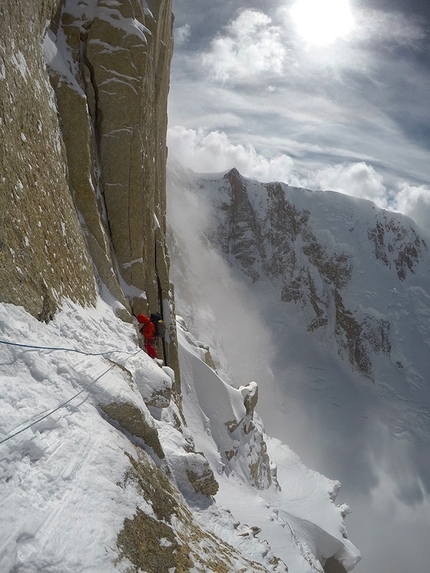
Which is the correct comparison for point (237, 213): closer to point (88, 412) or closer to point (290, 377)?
point (290, 377)

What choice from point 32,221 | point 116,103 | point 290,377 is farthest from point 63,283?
point 290,377

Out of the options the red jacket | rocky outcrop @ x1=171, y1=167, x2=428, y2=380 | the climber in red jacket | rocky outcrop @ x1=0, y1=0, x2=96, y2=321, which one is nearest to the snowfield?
rocky outcrop @ x1=0, y1=0, x2=96, y2=321

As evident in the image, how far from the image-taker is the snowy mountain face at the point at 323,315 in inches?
3108

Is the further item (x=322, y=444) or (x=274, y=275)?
(x=274, y=275)

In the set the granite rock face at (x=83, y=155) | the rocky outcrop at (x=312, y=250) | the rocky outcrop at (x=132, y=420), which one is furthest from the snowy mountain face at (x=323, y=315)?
the rocky outcrop at (x=132, y=420)

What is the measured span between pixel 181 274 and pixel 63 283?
225ft

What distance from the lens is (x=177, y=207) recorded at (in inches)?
3605

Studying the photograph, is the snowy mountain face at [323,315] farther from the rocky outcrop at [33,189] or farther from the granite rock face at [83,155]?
the rocky outcrop at [33,189]

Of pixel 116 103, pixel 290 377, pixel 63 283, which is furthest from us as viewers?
pixel 290 377

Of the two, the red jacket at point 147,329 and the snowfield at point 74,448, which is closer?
the snowfield at point 74,448

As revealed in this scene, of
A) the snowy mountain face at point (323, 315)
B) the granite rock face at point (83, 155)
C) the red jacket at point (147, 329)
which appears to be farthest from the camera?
the snowy mountain face at point (323, 315)

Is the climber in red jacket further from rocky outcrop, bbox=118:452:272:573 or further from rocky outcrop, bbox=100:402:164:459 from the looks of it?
rocky outcrop, bbox=118:452:272:573

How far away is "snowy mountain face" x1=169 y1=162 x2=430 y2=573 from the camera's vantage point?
78.9 m

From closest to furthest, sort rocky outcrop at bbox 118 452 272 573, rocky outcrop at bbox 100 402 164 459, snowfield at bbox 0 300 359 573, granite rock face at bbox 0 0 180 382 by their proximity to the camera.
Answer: snowfield at bbox 0 300 359 573
rocky outcrop at bbox 118 452 272 573
rocky outcrop at bbox 100 402 164 459
granite rock face at bbox 0 0 180 382
